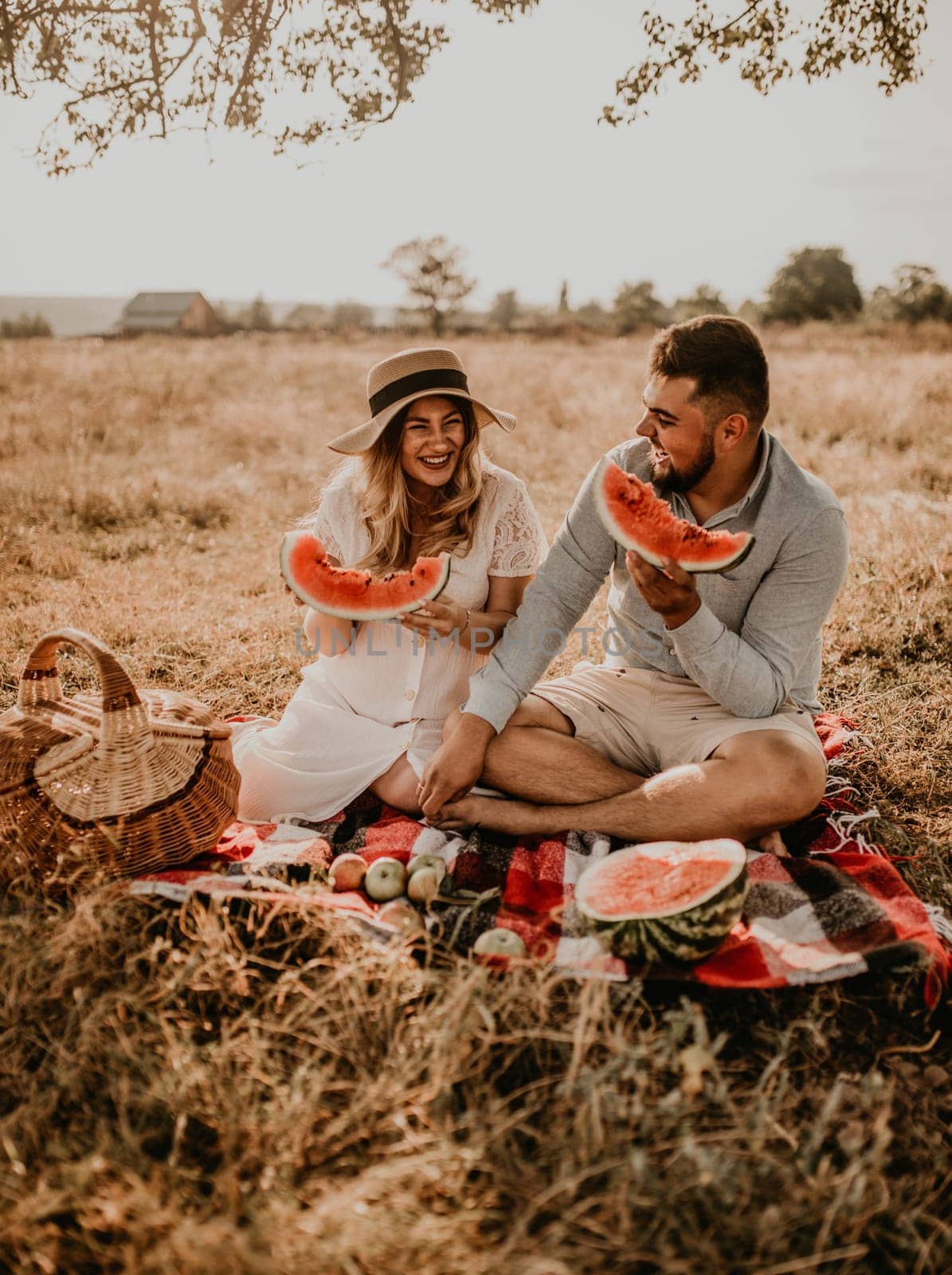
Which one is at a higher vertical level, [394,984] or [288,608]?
[288,608]

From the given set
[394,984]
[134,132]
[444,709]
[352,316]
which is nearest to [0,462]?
[134,132]

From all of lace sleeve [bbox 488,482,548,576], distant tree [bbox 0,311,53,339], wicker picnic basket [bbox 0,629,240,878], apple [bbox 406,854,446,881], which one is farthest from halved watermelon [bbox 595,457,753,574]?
distant tree [bbox 0,311,53,339]

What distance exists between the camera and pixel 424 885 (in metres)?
2.88

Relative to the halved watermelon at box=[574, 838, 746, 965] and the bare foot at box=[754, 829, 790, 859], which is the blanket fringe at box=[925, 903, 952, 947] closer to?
the bare foot at box=[754, 829, 790, 859]

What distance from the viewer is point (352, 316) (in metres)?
37.1

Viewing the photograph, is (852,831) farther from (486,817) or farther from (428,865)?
(428,865)

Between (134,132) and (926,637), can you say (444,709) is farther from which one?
(134,132)

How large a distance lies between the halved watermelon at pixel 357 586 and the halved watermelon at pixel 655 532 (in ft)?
2.15

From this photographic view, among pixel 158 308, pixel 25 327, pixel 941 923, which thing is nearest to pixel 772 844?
pixel 941 923

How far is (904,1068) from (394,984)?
139cm

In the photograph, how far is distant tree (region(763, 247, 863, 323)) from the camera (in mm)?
37781

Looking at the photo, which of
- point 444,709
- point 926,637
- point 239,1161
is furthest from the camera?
point 926,637

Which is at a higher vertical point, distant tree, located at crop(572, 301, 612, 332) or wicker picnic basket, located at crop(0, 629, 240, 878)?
distant tree, located at crop(572, 301, 612, 332)

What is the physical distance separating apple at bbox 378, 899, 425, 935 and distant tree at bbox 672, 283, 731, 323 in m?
33.9
